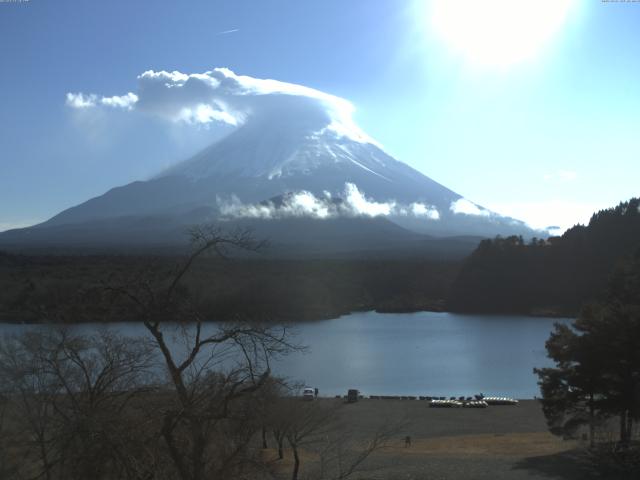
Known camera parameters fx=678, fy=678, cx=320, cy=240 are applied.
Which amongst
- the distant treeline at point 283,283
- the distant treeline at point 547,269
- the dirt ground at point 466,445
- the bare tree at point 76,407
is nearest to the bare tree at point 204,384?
the bare tree at point 76,407

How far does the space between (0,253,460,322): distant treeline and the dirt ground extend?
4570 mm

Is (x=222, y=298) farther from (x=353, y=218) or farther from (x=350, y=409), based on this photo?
(x=353, y=218)

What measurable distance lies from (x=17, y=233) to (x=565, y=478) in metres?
98.0

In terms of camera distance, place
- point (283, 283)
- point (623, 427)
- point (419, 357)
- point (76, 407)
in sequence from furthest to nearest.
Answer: point (283, 283) → point (419, 357) → point (623, 427) → point (76, 407)

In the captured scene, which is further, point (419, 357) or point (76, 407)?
point (419, 357)

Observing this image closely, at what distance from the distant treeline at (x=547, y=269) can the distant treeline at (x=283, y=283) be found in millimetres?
3863

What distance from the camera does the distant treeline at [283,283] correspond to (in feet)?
90.0

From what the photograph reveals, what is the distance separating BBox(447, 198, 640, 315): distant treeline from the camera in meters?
53.9

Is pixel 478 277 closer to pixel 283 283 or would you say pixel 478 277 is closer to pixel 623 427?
A: pixel 283 283

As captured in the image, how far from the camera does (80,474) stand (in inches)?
135

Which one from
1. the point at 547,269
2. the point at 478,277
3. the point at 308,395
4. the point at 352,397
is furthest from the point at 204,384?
the point at 547,269

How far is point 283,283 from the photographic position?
155 feet

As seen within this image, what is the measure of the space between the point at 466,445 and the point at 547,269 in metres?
46.9

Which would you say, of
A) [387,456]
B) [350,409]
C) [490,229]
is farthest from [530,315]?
[490,229]
